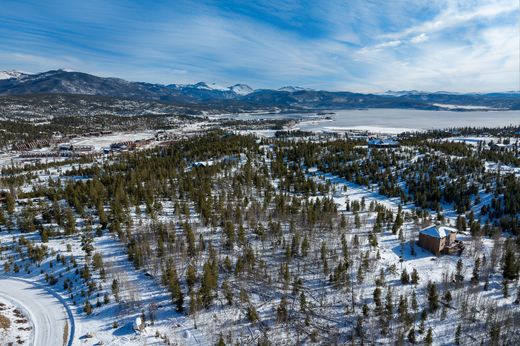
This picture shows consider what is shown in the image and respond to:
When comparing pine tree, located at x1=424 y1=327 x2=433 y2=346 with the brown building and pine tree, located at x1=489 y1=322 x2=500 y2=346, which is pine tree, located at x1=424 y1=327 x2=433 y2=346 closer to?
pine tree, located at x1=489 y1=322 x2=500 y2=346

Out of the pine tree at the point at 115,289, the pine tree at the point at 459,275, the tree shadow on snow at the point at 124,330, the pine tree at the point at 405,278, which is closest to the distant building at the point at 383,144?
the pine tree at the point at 459,275

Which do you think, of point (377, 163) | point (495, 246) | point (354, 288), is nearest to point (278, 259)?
point (354, 288)

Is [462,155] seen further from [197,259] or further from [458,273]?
[197,259]

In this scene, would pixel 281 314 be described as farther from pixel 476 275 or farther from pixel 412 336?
pixel 476 275

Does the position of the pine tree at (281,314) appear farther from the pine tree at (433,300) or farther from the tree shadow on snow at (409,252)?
the tree shadow on snow at (409,252)

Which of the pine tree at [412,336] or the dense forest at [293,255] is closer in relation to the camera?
the pine tree at [412,336]
